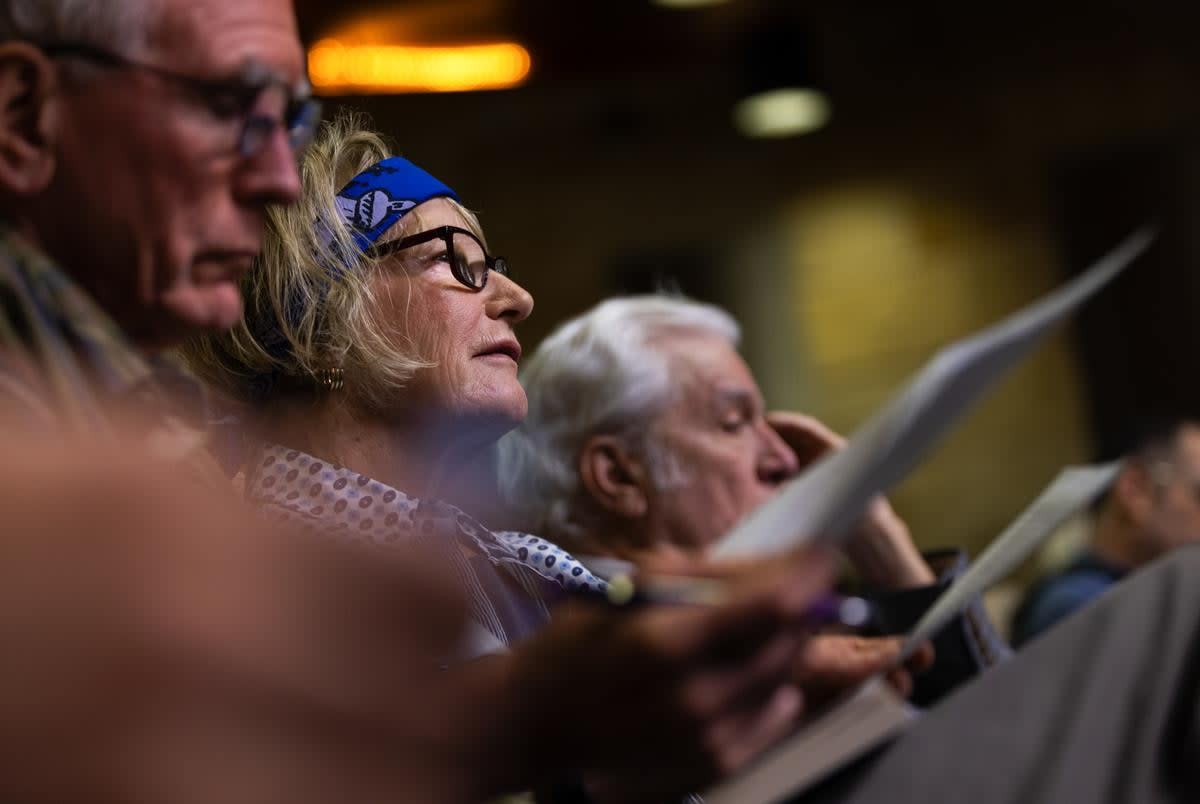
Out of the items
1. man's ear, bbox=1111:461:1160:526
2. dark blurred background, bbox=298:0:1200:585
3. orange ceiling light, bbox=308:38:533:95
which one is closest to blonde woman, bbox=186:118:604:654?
orange ceiling light, bbox=308:38:533:95

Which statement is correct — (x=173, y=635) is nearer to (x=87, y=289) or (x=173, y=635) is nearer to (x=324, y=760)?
(x=324, y=760)

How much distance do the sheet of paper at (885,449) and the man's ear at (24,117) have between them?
47 cm

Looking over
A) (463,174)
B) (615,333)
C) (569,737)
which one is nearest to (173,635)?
(569,737)

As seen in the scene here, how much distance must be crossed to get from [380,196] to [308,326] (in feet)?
0.64

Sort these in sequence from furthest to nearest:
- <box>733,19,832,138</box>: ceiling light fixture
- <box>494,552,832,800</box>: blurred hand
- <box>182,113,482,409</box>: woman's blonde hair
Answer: <box>733,19,832,138</box>: ceiling light fixture < <box>182,113,482,409</box>: woman's blonde hair < <box>494,552,832,800</box>: blurred hand

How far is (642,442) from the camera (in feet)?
7.21

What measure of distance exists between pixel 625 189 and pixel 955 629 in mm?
4923

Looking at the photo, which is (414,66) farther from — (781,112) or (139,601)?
(139,601)

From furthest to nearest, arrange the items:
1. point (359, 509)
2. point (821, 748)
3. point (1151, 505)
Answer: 1. point (1151, 505)
2. point (359, 509)
3. point (821, 748)

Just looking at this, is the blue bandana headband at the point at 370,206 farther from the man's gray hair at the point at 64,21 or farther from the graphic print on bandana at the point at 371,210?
the man's gray hair at the point at 64,21

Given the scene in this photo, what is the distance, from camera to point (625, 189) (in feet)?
21.0

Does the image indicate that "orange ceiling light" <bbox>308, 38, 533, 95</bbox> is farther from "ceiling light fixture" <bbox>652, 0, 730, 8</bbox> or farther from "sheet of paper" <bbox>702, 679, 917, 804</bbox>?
"sheet of paper" <bbox>702, 679, 917, 804</bbox>

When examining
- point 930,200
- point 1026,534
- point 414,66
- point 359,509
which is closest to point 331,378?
point 359,509

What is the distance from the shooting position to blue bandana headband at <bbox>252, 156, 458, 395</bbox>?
5.08 feet
